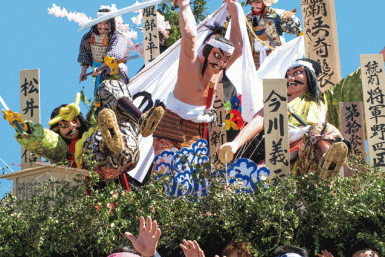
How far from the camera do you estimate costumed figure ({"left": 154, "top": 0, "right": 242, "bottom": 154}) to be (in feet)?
20.4

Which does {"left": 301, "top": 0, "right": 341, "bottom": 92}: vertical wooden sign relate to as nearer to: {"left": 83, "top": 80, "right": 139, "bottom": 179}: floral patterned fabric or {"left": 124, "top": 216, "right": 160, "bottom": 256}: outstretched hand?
{"left": 83, "top": 80, "right": 139, "bottom": 179}: floral patterned fabric

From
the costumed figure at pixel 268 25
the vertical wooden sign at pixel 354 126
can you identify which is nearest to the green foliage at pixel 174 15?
the costumed figure at pixel 268 25

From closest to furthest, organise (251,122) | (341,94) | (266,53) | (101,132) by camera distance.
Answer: (101,132) → (251,122) → (341,94) → (266,53)

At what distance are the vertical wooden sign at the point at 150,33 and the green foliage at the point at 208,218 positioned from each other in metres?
3.96

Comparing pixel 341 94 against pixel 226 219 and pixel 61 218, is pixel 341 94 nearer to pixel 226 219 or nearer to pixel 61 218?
pixel 226 219

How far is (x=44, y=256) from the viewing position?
445 cm

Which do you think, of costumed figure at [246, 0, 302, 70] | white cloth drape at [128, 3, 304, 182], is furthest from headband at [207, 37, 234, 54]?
costumed figure at [246, 0, 302, 70]

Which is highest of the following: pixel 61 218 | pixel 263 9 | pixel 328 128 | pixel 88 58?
pixel 263 9

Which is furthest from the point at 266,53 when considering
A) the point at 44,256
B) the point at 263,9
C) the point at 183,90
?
the point at 44,256

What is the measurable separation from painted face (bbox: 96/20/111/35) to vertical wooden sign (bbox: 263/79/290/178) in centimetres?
312

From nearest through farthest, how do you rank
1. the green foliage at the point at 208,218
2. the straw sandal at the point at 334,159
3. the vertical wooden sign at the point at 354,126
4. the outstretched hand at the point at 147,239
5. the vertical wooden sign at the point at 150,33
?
the outstretched hand at the point at 147,239 < the green foliage at the point at 208,218 < the straw sandal at the point at 334,159 < the vertical wooden sign at the point at 354,126 < the vertical wooden sign at the point at 150,33

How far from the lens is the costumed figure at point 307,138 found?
4.94 m

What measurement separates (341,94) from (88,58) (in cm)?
329

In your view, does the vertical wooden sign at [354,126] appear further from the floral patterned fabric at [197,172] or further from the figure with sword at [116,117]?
the figure with sword at [116,117]
